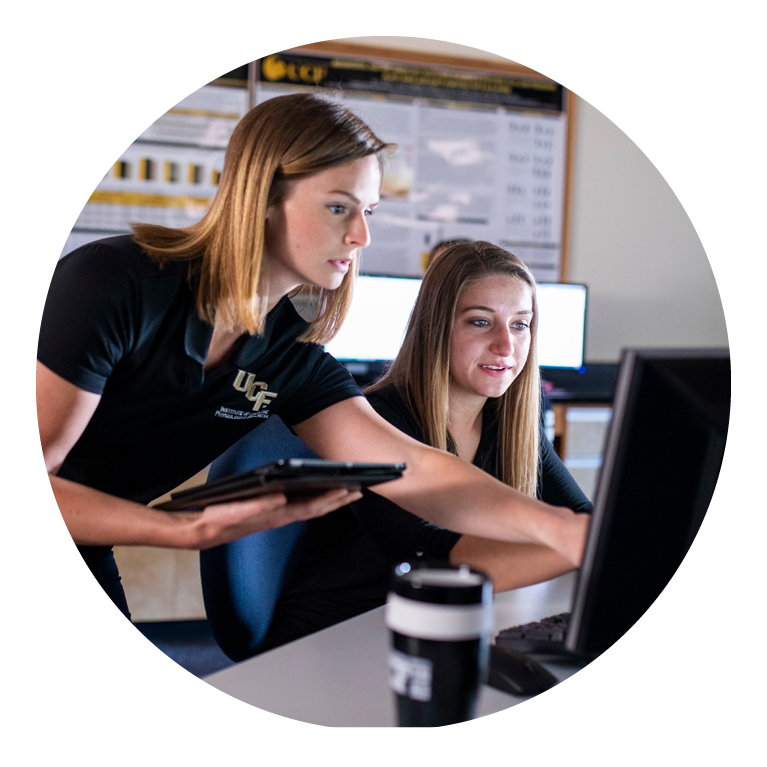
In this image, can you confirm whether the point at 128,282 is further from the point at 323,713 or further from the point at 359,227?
the point at 323,713

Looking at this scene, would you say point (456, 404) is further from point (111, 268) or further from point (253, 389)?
point (111, 268)

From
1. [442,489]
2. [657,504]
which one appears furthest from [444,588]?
[442,489]

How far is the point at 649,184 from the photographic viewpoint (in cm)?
345

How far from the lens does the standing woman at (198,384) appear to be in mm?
938

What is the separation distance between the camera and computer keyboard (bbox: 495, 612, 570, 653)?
0.86m

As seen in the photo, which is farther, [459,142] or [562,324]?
[459,142]

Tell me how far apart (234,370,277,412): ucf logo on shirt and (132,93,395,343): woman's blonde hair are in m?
0.09

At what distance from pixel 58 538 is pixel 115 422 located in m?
→ 0.21

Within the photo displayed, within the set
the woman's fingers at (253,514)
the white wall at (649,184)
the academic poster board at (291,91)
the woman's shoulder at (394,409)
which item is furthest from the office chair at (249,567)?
the white wall at (649,184)

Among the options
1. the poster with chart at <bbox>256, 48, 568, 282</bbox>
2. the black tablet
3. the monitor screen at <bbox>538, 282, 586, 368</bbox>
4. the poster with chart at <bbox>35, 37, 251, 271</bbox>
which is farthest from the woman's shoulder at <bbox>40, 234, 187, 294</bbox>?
the monitor screen at <bbox>538, 282, 586, 368</bbox>

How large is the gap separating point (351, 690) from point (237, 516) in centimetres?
22

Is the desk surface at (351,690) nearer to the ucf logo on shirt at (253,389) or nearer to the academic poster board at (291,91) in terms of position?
the ucf logo on shirt at (253,389)

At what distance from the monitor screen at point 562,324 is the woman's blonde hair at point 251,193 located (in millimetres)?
2037
